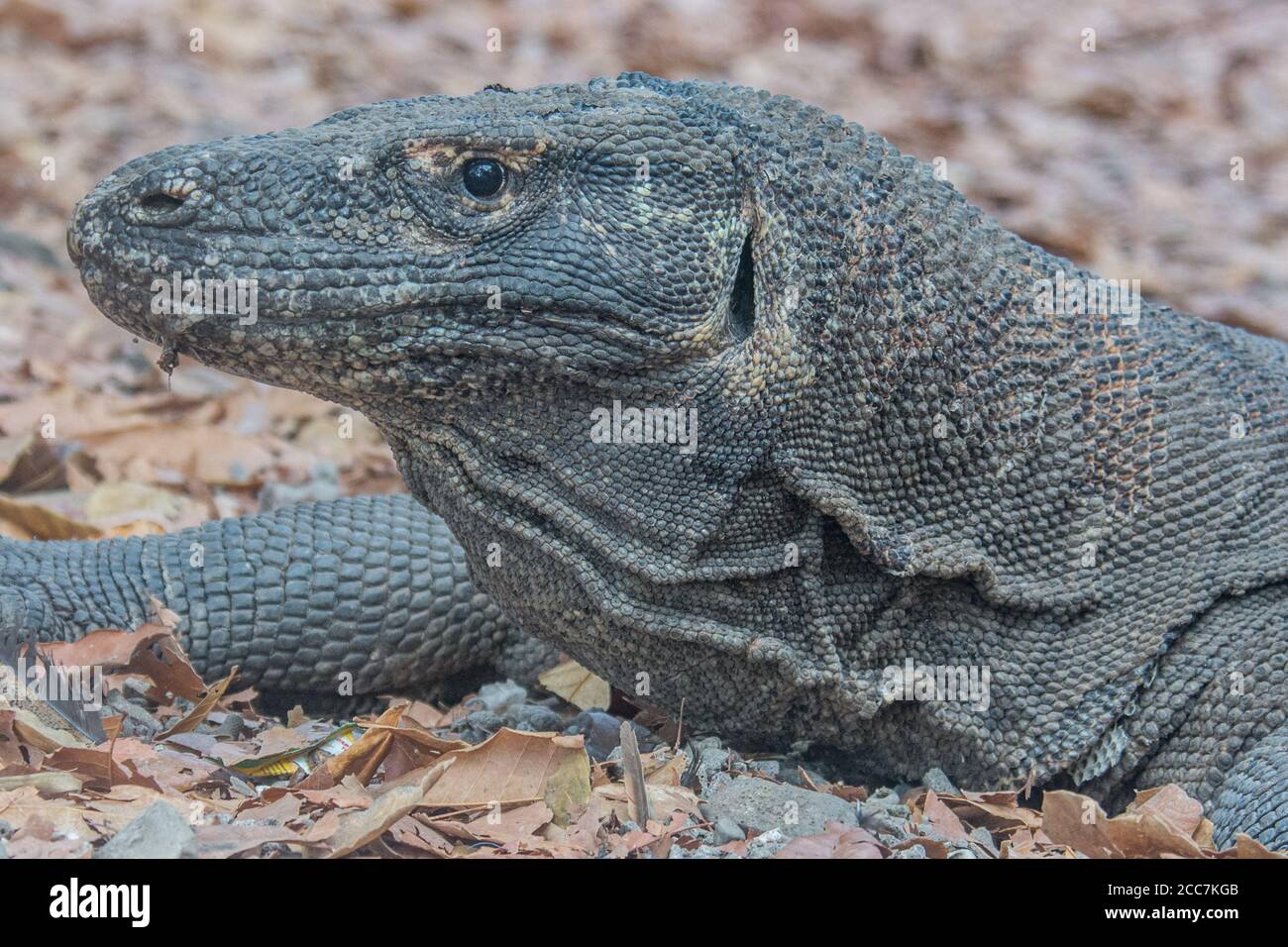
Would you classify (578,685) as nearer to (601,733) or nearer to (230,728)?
(601,733)

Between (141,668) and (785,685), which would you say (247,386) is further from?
(785,685)

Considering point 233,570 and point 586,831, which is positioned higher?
point 233,570

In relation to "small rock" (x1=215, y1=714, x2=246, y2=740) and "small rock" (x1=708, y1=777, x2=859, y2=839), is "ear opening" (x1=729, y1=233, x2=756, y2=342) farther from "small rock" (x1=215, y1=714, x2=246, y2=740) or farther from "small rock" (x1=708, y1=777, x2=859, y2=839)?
"small rock" (x1=215, y1=714, x2=246, y2=740)

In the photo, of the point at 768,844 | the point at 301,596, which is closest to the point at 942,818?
the point at 768,844

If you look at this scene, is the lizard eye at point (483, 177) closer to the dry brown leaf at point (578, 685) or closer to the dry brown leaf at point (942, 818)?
the dry brown leaf at point (578, 685)

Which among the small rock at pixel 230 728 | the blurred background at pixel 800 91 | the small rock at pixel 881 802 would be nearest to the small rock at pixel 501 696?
the small rock at pixel 230 728

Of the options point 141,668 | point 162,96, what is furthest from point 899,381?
point 162,96
